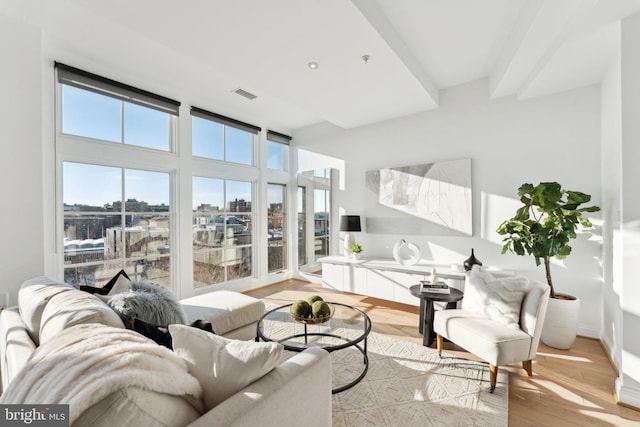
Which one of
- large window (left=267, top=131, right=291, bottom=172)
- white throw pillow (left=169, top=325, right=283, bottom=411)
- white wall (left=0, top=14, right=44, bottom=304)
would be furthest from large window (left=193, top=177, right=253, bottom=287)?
A: white throw pillow (left=169, top=325, right=283, bottom=411)

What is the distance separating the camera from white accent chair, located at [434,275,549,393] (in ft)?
6.52

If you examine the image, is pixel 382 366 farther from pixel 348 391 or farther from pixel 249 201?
pixel 249 201

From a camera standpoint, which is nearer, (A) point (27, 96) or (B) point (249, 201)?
(A) point (27, 96)

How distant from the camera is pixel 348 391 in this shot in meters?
2.05

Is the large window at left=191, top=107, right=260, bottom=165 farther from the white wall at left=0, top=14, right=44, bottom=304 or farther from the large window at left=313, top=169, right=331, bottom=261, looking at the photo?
the white wall at left=0, top=14, right=44, bottom=304

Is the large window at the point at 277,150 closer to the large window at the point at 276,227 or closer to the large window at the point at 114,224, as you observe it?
the large window at the point at 276,227

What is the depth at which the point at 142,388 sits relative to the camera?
2.67 ft

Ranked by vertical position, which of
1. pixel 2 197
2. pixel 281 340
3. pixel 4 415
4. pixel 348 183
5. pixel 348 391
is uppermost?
pixel 348 183

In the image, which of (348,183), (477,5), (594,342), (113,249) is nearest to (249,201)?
(348,183)

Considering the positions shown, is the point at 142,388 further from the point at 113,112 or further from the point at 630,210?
the point at 113,112

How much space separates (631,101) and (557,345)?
2.15 metres

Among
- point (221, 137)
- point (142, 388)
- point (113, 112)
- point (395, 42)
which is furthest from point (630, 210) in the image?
point (113, 112)

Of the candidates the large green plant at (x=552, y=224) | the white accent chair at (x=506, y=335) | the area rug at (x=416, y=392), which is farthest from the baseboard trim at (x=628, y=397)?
the large green plant at (x=552, y=224)

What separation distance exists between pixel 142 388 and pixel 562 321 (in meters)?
3.35
